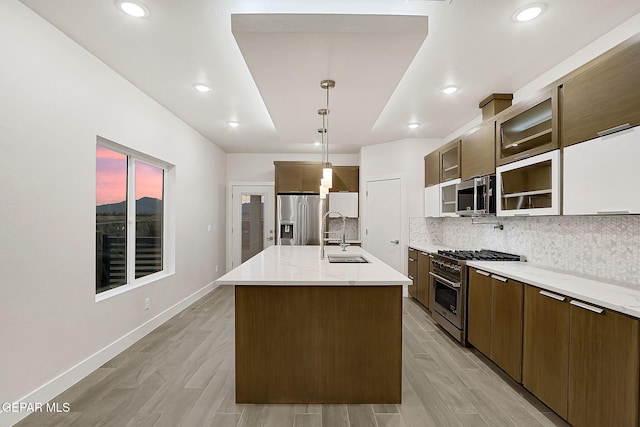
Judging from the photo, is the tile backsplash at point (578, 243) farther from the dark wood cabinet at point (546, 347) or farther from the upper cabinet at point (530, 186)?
the dark wood cabinet at point (546, 347)

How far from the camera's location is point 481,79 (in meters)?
3.03

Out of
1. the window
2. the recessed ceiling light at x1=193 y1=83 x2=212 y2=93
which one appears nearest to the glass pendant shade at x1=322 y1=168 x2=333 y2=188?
the recessed ceiling light at x1=193 y1=83 x2=212 y2=93

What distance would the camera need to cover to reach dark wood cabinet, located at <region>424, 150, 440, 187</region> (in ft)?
15.2

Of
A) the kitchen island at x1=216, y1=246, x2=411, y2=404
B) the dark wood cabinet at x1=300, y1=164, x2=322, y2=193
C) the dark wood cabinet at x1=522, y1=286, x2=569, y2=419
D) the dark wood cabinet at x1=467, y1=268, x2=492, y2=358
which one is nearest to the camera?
A: the dark wood cabinet at x1=522, y1=286, x2=569, y2=419

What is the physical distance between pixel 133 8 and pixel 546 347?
3453 millimetres

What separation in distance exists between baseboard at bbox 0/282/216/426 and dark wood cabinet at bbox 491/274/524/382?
3.30 metres

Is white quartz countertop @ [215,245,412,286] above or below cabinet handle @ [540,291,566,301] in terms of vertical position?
above

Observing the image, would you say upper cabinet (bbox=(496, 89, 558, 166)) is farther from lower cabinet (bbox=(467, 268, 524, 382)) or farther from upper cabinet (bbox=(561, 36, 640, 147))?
lower cabinet (bbox=(467, 268, 524, 382))

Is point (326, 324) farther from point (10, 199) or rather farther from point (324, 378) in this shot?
point (10, 199)

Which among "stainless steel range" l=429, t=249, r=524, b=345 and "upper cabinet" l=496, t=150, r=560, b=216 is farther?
"stainless steel range" l=429, t=249, r=524, b=345

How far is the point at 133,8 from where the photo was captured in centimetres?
203

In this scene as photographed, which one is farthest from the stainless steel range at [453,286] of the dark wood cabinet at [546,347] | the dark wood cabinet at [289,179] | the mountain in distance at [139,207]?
the mountain in distance at [139,207]

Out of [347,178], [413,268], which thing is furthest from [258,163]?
[413,268]

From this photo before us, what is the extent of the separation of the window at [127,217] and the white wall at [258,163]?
2371 millimetres
